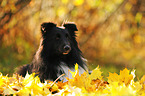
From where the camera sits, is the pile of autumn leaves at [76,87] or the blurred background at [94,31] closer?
the pile of autumn leaves at [76,87]

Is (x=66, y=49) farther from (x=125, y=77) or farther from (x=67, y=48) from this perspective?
(x=125, y=77)

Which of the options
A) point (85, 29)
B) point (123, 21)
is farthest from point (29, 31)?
point (123, 21)

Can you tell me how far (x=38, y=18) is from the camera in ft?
35.1

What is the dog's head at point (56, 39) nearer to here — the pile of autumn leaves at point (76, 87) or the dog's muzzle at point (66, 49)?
the dog's muzzle at point (66, 49)

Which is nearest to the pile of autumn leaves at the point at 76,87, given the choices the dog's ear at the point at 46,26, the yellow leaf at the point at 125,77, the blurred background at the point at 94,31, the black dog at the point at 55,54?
the yellow leaf at the point at 125,77

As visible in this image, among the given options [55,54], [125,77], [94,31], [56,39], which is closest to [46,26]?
[56,39]

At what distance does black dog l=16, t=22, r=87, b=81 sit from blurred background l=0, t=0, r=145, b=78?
4654 mm

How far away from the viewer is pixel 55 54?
4578 millimetres

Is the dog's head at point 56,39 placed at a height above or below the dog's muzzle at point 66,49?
above

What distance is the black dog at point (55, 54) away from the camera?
14.3 ft

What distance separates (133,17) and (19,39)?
5720mm

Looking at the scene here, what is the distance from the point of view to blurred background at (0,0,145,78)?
10.1 m

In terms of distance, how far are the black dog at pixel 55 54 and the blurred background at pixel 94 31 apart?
4.65 m

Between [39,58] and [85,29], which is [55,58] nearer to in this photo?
[39,58]
